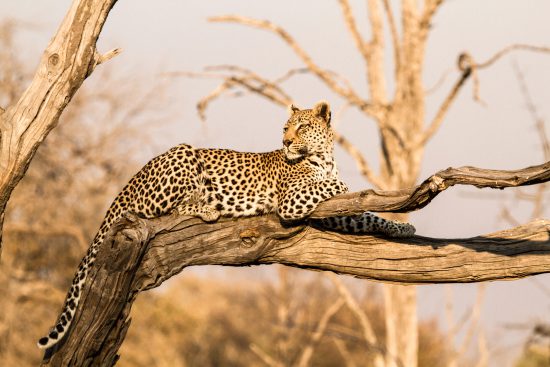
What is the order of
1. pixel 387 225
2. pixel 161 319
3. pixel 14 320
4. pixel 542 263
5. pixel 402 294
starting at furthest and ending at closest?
pixel 161 319
pixel 14 320
pixel 402 294
pixel 387 225
pixel 542 263

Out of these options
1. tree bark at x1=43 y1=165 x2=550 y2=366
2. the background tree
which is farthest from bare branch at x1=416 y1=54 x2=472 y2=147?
tree bark at x1=43 y1=165 x2=550 y2=366

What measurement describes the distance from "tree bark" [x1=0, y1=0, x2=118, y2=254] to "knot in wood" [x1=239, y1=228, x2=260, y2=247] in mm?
2058

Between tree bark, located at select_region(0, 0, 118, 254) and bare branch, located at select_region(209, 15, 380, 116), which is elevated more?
bare branch, located at select_region(209, 15, 380, 116)

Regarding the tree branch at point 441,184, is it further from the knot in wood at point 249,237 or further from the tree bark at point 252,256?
the knot in wood at point 249,237

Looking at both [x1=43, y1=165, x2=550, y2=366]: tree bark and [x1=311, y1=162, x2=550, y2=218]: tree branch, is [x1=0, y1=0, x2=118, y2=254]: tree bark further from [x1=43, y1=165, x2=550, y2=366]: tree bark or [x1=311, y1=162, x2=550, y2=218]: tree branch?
[x1=311, y1=162, x2=550, y2=218]: tree branch

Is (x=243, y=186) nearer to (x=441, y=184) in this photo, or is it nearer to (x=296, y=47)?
(x=441, y=184)

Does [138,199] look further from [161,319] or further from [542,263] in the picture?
[161,319]

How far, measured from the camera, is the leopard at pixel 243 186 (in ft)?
28.0

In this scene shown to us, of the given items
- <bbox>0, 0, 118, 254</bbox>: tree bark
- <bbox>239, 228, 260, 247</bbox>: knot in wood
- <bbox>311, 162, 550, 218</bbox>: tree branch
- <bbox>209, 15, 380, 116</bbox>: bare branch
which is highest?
<bbox>209, 15, 380, 116</bbox>: bare branch

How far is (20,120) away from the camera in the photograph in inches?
324

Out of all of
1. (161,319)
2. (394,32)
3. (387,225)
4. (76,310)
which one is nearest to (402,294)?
(394,32)

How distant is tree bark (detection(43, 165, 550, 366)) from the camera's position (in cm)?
802

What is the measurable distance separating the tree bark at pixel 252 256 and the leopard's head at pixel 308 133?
0.81 meters

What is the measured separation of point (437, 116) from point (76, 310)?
448 inches
